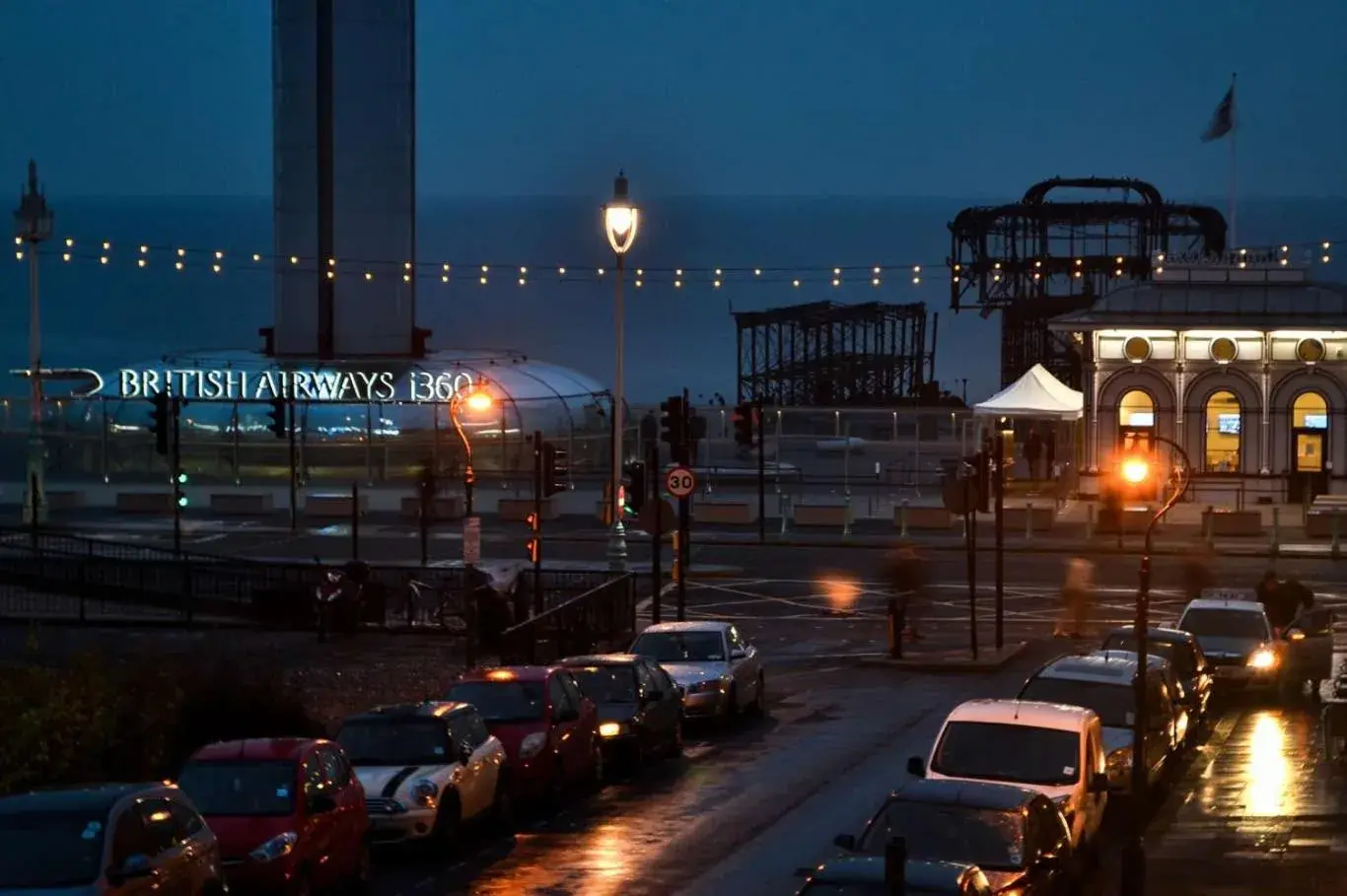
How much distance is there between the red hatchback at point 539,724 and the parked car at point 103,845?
6934mm

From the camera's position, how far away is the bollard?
111 feet

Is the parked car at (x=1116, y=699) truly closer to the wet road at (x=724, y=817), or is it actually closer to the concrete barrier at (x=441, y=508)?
the wet road at (x=724, y=817)

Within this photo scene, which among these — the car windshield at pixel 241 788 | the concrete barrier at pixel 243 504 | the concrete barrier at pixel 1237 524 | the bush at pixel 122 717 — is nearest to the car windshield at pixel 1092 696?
the bush at pixel 122 717

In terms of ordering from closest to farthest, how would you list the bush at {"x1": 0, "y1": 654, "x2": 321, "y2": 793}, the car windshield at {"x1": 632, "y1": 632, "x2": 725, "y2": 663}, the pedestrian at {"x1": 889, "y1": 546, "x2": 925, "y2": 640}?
the bush at {"x1": 0, "y1": 654, "x2": 321, "y2": 793} → the car windshield at {"x1": 632, "y1": 632, "x2": 725, "y2": 663} → the pedestrian at {"x1": 889, "y1": 546, "x2": 925, "y2": 640}

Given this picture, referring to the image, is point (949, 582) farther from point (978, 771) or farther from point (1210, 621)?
point (978, 771)

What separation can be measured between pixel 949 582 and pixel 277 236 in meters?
31.8

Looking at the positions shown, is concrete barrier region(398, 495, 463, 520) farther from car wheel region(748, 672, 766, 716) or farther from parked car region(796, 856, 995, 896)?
parked car region(796, 856, 995, 896)

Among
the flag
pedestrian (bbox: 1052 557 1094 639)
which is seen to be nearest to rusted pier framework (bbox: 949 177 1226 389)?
the flag

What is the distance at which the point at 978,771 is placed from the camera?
18.1 metres

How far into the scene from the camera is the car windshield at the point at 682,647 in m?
→ 28.3

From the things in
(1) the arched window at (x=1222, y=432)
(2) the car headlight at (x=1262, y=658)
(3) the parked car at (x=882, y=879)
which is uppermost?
(1) the arched window at (x=1222, y=432)

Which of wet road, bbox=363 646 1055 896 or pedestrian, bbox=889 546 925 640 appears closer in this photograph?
wet road, bbox=363 646 1055 896

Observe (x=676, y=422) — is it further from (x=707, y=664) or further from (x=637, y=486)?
(x=707, y=664)

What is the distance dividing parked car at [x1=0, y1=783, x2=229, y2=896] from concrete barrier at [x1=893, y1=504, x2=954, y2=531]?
4719 centimetres
